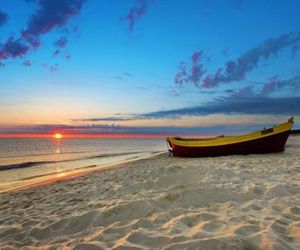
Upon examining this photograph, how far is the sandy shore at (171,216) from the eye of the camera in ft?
12.9

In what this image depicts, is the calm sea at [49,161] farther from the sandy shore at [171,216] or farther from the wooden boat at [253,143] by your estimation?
the wooden boat at [253,143]

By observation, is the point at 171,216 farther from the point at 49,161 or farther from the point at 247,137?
the point at 49,161

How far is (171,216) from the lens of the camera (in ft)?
16.8

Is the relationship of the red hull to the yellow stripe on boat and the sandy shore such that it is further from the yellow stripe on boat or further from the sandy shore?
the sandy shore

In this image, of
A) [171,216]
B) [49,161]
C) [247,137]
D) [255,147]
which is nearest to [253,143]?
[255,147]

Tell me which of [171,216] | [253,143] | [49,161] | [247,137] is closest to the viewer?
[171,216]

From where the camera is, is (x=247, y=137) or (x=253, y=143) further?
(x=247, y=137)

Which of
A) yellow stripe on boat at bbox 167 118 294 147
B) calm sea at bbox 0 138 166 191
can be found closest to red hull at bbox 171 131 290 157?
yellow stripe on boat at bbox 167 118 294 147

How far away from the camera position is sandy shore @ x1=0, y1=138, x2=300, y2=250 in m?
3.92

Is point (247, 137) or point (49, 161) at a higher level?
point (247, 137)

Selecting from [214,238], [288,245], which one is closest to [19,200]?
[214,238]

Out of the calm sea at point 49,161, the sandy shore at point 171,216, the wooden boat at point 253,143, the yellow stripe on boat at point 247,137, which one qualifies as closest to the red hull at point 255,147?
the wooden boat at point 253,143

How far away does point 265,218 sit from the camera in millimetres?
4543

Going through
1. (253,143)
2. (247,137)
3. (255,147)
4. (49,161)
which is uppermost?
(247,137)
